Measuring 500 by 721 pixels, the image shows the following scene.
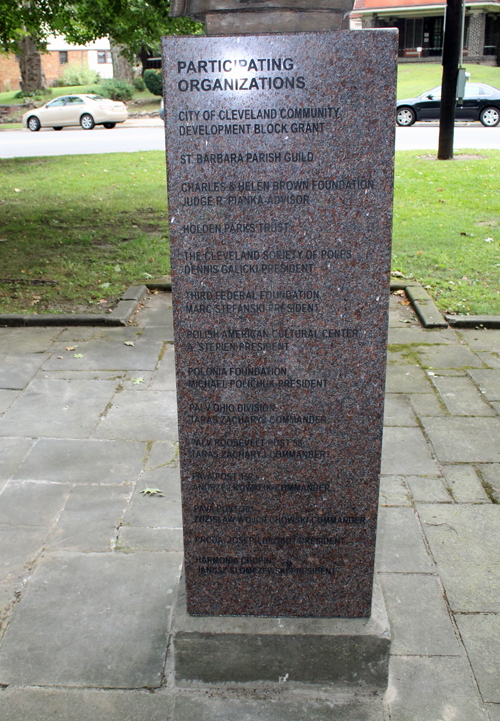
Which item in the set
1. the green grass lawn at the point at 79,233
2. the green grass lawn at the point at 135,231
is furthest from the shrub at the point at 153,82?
the green grass lawn at the point at 135,231

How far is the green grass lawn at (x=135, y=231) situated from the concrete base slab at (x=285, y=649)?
496cm

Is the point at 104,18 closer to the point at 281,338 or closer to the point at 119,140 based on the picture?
the point at 119,140

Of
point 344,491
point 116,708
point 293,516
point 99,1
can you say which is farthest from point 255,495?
point 99,1

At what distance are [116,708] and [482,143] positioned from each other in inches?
702

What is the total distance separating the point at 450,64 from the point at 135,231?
7.91m

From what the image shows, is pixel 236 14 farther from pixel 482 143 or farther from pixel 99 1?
pixel 482 143

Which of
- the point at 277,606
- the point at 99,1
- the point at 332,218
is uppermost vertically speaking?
the point at 99,1

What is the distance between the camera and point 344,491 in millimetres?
2445

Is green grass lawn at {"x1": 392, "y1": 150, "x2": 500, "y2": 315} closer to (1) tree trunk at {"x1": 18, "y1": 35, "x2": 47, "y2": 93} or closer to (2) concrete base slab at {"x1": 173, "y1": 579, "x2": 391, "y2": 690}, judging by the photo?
(2) concrete base slab at {"x1": 173, "y1": 579, "x2": 391, "y2": 690}

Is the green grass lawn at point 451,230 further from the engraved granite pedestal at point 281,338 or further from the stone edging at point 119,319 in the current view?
the engraved granite pedestal at point 281,338

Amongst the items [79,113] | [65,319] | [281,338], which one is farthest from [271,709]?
[79,113]

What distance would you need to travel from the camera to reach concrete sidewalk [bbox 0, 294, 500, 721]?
2.62m

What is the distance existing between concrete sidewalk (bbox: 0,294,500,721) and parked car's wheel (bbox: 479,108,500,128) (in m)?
19.5

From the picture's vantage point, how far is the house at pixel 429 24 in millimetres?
45125
